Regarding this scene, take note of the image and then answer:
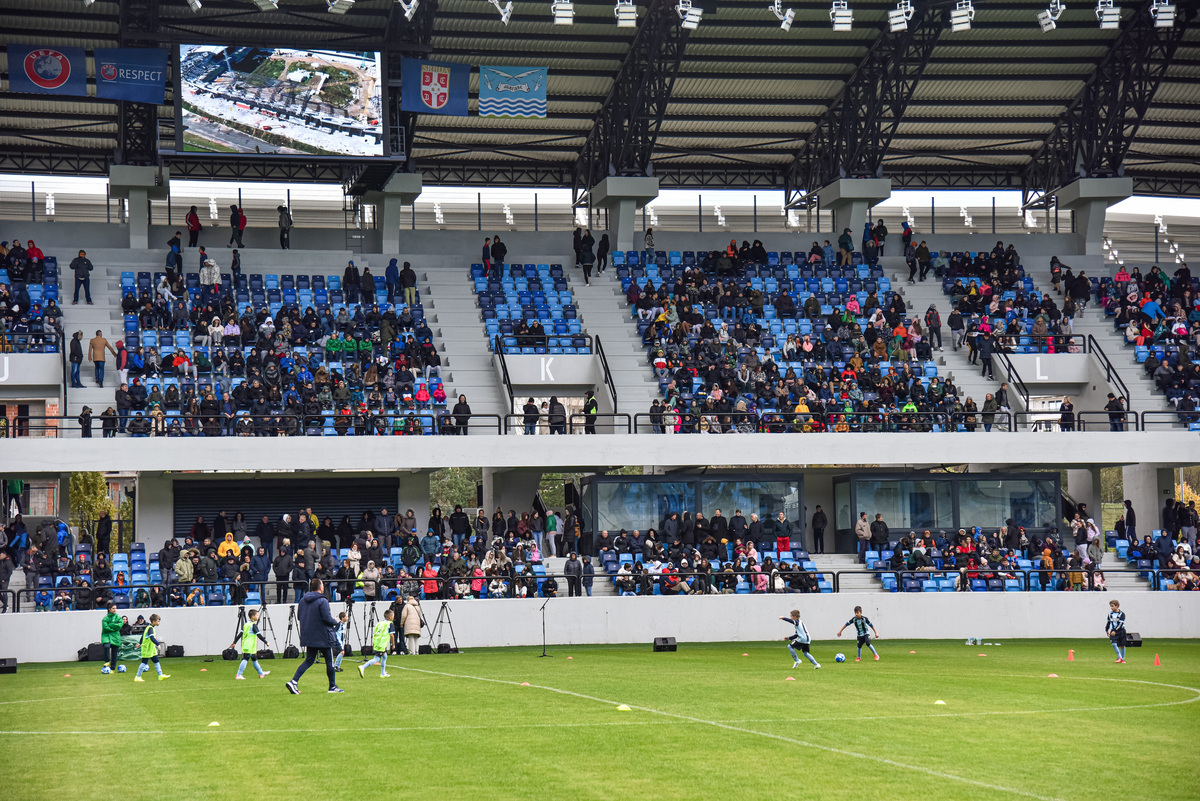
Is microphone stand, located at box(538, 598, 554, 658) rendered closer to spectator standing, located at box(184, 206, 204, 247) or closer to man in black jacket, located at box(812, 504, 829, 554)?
man in black jacket, located at box(812, 504, 829, 554)

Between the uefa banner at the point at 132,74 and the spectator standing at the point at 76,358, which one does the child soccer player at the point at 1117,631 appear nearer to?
the spectator standing at the point at 76,358

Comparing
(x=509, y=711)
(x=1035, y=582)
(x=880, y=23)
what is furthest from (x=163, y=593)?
(x=880, y=23)

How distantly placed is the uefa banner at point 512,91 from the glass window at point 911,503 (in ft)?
46.9

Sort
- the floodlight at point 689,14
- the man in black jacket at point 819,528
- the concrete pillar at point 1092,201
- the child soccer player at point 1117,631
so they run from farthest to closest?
the concrete pillar at point 1092,201 → the floodlight at point 689,14 → the man in black jacket at point 819,528 → the child soccer player at point 1117,631

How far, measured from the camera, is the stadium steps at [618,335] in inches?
1563

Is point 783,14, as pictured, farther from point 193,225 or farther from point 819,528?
point 193,225

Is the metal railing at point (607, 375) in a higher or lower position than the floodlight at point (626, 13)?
lower

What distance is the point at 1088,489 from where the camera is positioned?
Answer: 137ft

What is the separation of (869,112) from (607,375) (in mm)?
13095

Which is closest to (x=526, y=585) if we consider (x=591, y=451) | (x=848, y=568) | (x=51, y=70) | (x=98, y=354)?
(x=591, y=451)

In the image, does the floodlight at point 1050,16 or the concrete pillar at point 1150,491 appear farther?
the concrete pillar at point 1150,491

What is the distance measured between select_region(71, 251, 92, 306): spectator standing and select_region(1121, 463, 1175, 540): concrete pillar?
29954 mm

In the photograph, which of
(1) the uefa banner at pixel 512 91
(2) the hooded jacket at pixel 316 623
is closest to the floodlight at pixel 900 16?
(1) the uefa banner at pixel 512 91

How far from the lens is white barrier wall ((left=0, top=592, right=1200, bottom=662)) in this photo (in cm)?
3130
